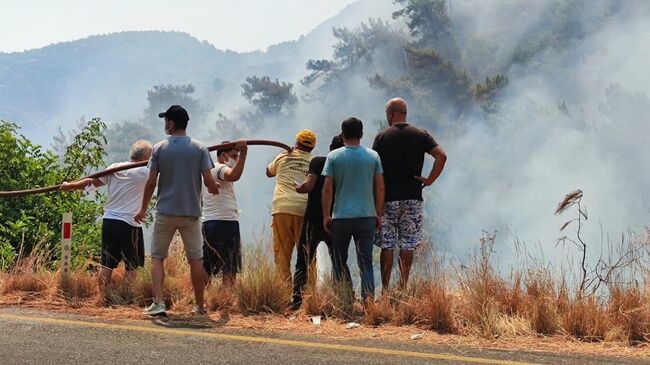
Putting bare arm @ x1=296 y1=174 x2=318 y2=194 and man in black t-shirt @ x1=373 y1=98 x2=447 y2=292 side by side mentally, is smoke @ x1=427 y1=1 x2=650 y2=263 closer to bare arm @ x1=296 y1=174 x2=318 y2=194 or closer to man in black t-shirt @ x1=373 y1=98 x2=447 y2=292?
A: man in black t-shirt @ x1=373 y1=98 x2=447 y2=292

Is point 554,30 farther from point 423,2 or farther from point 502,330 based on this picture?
point 502,330

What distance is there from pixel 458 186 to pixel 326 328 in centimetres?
5045

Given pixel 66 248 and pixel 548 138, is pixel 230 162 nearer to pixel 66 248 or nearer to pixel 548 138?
pixel 66 248

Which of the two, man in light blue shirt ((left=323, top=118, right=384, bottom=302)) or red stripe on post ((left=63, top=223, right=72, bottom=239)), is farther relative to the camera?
red stripe on post ((left=63, top=223, right=72, bottom=239))

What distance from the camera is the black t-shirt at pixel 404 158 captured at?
6980 mm

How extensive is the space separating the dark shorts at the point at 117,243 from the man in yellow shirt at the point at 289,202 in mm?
1355

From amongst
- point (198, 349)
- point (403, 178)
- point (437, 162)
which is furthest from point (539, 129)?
point (198, 349)

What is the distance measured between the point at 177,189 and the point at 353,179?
1.48 meters

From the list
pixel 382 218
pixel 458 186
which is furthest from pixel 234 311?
pixel 458 186

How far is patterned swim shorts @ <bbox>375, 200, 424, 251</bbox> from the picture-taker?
6.95 meters

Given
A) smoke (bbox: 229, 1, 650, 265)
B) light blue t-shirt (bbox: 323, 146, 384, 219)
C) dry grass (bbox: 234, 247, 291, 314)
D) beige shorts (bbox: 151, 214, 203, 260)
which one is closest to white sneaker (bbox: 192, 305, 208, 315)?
dry grass (bbox: 234, 247, 291, 314)

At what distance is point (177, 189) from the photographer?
6359 millimetres

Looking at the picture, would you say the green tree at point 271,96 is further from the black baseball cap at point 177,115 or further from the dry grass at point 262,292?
the black baseball cap at point 177,115

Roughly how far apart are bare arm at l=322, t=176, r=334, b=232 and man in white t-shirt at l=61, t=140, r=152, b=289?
1.78 meters
